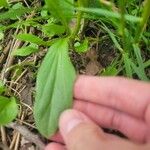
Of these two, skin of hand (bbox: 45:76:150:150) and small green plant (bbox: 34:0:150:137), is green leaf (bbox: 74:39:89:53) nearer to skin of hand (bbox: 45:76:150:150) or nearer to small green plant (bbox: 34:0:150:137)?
small green plant (bbox: 34:0:150:137)

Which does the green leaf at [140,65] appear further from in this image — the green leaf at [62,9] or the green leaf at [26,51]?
the green leaf at [26,51]

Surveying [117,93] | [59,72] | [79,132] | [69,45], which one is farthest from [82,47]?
[79,132]

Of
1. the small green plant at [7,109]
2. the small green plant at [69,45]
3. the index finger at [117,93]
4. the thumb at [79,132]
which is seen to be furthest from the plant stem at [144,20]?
the small green plant at [7,109]

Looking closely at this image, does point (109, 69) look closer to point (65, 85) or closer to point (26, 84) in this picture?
point (65, 85)

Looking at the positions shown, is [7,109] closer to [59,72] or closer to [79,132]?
[59,72]

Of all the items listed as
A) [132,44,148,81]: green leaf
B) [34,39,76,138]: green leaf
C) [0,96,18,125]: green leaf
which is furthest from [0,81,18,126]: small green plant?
[132,44,148,81]: green leaf

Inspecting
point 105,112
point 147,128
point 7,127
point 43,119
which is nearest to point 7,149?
point 7,127
